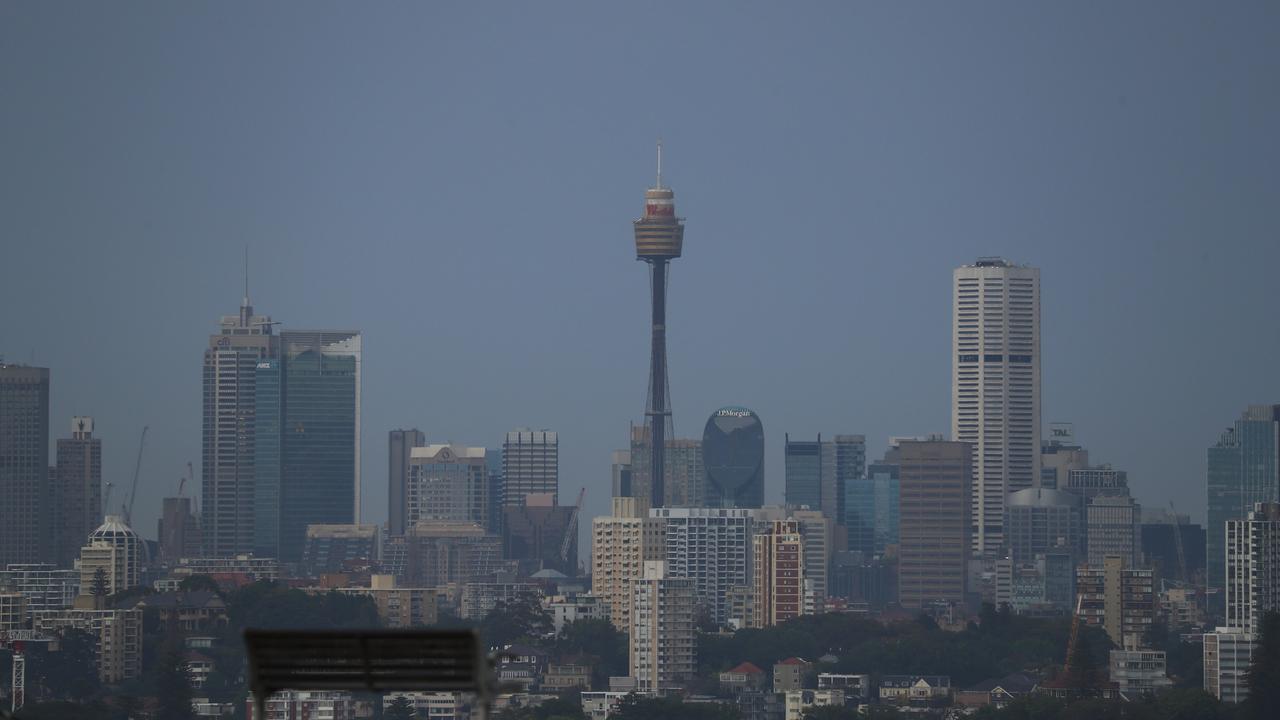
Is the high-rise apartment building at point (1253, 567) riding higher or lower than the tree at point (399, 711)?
higher

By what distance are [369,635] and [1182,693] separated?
98.0 m

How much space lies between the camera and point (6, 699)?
352 feet

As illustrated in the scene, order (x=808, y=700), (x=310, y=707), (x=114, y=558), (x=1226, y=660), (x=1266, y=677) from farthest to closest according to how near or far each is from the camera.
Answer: (x=114, y=558)
(x=1226, y=660)
(x=808, y=700)
(x=1266, y=677)
(x=310, y=707)

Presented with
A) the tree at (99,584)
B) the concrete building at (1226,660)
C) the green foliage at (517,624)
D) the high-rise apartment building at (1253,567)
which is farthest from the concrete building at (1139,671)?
the tree at (99,584)

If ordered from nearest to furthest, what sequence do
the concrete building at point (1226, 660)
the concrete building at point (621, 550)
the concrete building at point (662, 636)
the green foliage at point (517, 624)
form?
the concrete building at point (1226, 660) < the concrete building at point (662, 636) < the green foliage at point (517, 624) < the concrete building at point (621, 550)

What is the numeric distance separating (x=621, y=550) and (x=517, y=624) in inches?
1041

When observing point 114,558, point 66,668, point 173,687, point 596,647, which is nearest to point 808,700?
point 173,687

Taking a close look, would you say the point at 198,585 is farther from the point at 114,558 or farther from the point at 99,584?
the point at 114,558

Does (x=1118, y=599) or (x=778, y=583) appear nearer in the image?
(x=1118, y=599)

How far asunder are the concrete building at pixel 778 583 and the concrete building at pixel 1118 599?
19757mm

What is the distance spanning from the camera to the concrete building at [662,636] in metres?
143

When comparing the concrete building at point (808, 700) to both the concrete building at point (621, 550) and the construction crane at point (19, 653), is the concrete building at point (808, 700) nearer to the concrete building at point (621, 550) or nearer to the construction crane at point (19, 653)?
the construction crane at point (19, 653)

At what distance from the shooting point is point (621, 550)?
7446 inches

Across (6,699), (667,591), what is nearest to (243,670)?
(6,699)
